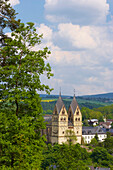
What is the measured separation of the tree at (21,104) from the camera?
16.5 metres

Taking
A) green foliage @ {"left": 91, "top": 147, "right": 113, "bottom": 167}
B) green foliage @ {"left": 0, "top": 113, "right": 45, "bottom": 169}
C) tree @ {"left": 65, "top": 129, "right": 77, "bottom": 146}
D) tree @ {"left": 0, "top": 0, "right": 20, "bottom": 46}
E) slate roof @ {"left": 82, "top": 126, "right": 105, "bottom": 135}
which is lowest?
green foliage @ {"left": 91, "top": 147, "right": 113, "bottom": 167}

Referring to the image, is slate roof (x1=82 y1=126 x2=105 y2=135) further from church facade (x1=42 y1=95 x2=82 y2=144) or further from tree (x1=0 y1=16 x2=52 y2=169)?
tree (x1=0 y1=16 x2=52 y2=169)

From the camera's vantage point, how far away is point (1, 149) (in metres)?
16.7

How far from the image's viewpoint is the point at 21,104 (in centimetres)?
1825

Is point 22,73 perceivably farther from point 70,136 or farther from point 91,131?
point 91,131

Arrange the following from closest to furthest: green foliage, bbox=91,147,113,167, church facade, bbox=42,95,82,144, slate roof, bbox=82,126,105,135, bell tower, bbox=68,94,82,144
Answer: green foliage, bbox=91,147,113,167 < church facade, bbox=42,95,82,144 < bell tower, bbox=68,94,82,144 < slate roof, bbox=82,126,105,135

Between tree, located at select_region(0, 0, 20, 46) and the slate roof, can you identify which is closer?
tree, located at select_region(0, 0, 20, 46)

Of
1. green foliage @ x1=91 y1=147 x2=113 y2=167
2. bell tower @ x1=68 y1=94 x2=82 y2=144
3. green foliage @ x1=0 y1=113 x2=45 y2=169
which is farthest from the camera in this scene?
bell tower @ x1=68 y1=94 x2=82 y2=144

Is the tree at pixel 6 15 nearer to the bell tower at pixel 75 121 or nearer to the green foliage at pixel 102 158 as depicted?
the green foliage at pixel 102 158

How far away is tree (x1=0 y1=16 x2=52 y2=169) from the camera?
16.5 metres

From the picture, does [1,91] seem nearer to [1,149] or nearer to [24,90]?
[24,90]

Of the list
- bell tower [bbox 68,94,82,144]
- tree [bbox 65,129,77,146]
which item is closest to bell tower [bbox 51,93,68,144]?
tree [bbox 65,129,77,146]

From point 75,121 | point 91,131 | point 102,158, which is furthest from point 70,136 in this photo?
point 102,158

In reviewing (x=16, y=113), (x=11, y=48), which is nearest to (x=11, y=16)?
(x=11, y=48)
